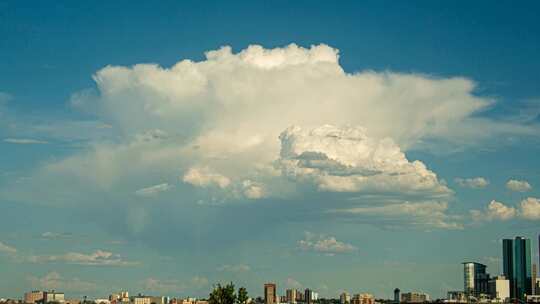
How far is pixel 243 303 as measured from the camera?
135000 mm

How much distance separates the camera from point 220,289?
135 meters

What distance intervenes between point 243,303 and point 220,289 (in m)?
4.44
